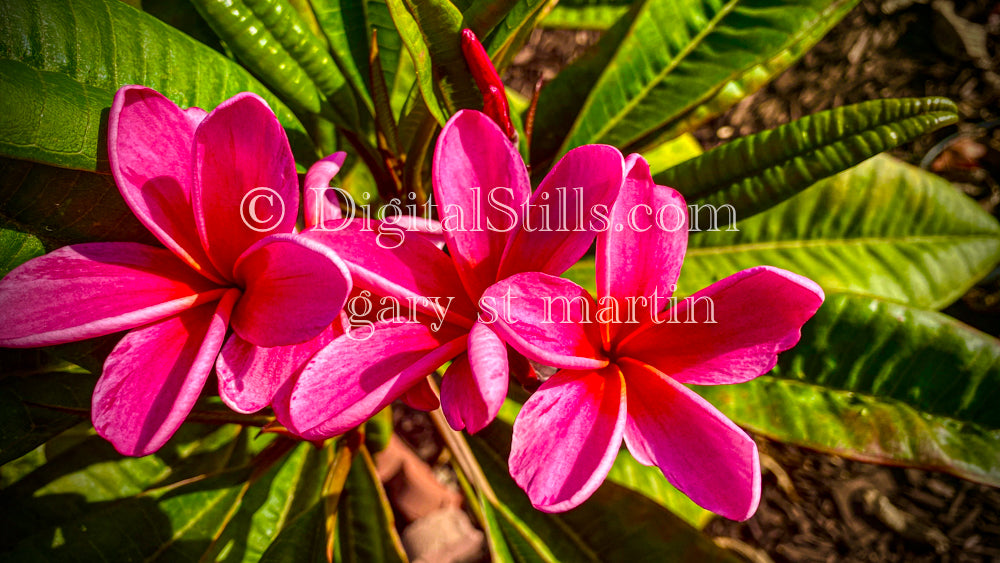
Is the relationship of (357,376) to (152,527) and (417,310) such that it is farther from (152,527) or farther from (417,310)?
(152,527)

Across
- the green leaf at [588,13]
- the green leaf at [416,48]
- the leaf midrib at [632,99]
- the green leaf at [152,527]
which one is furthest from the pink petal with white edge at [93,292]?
the green leaf at [588,13]

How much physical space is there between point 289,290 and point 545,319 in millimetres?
221

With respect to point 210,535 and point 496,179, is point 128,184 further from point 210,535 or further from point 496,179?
point 210,535

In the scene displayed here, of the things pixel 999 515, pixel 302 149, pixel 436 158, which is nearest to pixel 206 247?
pixel 436 158

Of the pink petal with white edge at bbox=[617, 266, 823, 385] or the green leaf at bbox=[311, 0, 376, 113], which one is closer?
the pink petal with white edge at bbox=[617, 266, 823, 385]

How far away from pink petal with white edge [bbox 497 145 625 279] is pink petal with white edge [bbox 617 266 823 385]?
0.10 m

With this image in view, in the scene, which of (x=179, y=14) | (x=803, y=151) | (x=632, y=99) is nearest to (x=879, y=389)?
(x=803, y=151)

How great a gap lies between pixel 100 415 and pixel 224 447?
0.75m

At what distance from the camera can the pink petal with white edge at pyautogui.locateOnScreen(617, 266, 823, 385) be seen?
0.52 meters

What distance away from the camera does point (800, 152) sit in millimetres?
777

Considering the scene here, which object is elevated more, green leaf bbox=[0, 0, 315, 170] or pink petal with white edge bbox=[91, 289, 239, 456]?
green leaf bbox=[0, 0, 315, 170]

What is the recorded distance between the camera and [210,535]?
1035mm

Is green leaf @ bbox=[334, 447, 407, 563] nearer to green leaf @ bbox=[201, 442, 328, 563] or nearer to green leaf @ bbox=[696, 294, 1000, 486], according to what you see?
green leaf @ bbox=[201, 442, 328, 563]

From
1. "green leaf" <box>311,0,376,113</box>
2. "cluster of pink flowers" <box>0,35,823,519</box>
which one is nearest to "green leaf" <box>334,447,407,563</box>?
"cluster of pink flowers" <box>0,35,823,519</box>
